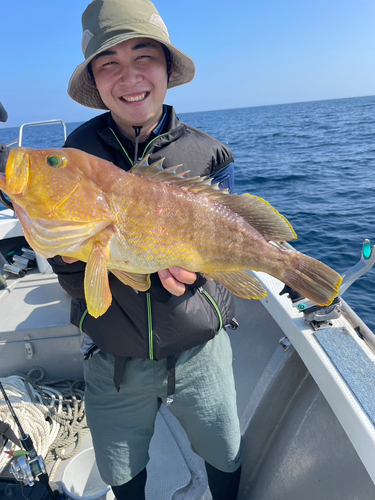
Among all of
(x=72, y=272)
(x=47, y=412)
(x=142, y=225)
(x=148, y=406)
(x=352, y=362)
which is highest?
(x=142, y=225)

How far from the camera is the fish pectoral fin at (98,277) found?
1.76 m

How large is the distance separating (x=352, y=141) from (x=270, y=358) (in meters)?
25.0

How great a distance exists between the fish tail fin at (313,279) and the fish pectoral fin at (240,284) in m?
0.17

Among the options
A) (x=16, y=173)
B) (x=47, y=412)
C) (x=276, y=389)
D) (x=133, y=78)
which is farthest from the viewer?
(x=47, y=412)

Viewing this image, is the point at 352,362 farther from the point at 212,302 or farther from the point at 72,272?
the point at 72,272

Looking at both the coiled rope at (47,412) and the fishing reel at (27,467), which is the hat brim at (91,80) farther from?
the coiled rope at (47,412)

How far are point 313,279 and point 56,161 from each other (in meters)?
1.50

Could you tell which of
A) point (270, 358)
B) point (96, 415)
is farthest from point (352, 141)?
point (96, 415)

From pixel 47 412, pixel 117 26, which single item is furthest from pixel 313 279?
pixel 47 412

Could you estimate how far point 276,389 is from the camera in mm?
3232

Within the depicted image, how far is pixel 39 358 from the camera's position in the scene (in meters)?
3.99

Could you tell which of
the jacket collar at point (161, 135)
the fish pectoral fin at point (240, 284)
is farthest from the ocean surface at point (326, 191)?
the fish pectoral fin at point (240, 284)

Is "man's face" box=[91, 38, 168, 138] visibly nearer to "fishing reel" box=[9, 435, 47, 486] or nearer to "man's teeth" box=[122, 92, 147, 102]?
"man's teeth" box=[122, 92, 147, 102]

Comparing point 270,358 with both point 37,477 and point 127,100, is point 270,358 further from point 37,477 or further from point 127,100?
point 127,100
